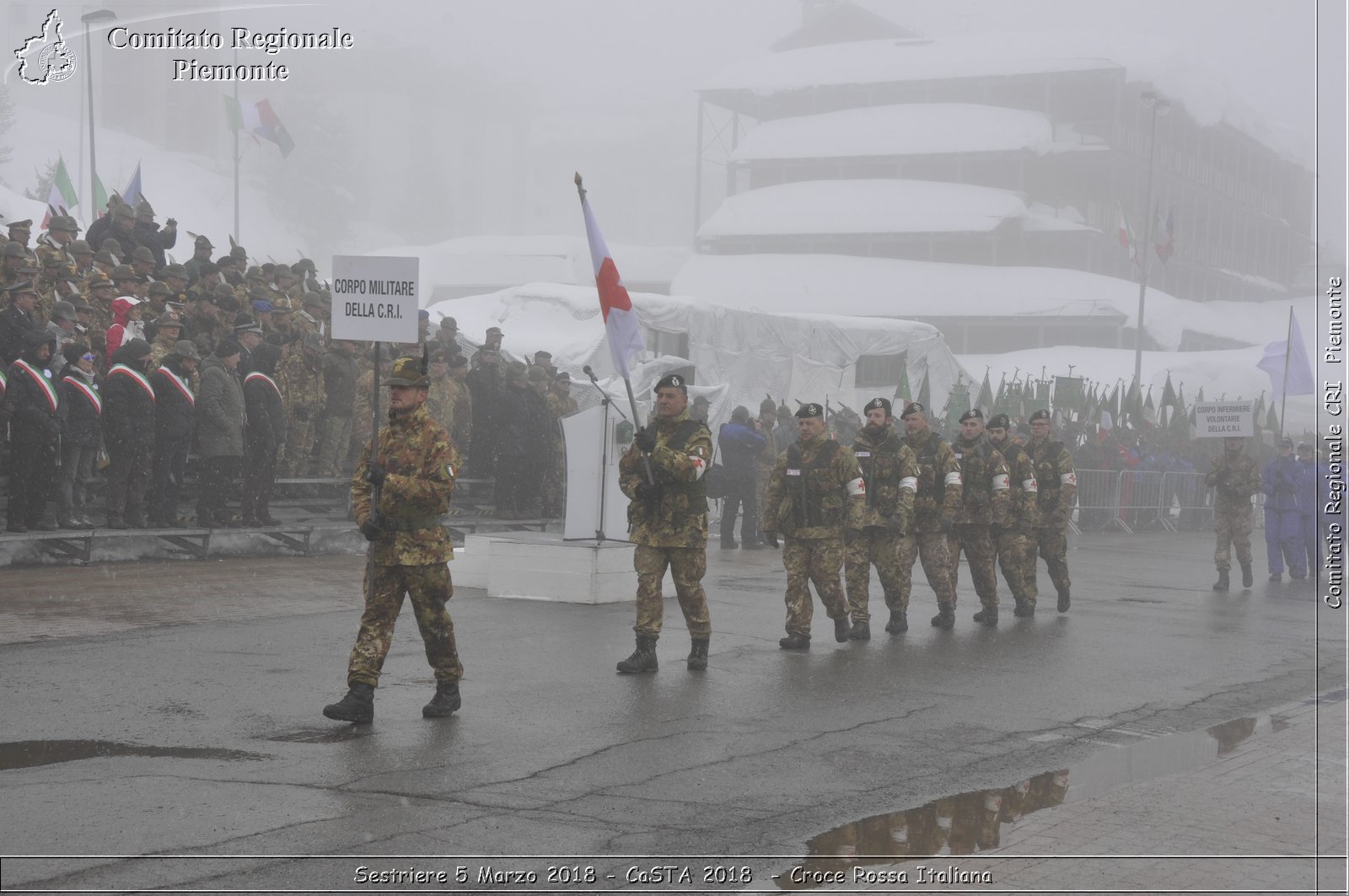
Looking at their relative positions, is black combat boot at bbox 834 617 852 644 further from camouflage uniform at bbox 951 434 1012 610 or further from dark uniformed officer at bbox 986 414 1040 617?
dark uniformed officer at bbox 986 414 1040 617

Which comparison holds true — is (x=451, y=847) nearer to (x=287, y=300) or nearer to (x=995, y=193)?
(x=287, y=300)

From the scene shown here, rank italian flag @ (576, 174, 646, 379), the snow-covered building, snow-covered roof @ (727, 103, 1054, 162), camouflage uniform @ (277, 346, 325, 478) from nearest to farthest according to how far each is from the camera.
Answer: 1. italian flag @ (576, 174, 646, 379)
2. camouflage uniform @ (277, 346, 325, 478)
3. the snow-covered building
4. snow-covered roof @ (727, 103, 1054, 162)

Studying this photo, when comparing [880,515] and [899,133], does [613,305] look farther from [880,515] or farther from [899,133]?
[899,133]

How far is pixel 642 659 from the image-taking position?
991cm

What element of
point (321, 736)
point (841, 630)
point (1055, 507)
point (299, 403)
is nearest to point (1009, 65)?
point (1055, 507)

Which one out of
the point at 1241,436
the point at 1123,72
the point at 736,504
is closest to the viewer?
the point at 1241,436

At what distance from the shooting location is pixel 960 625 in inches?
543

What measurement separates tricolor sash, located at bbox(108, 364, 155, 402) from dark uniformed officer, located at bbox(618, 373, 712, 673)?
21.8ft

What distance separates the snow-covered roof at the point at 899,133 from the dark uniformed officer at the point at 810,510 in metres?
37.6

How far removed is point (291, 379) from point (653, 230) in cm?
4201

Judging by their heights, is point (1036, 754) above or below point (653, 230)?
below

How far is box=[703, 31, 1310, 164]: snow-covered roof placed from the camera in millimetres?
41250

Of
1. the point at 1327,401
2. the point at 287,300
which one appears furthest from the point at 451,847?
the point at 287,300

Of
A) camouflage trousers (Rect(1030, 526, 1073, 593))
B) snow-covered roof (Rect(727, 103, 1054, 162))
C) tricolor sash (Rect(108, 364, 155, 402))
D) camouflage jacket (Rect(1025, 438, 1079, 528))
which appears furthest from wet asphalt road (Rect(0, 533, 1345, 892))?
snow-covered roof (Rect(727, 103, 1054, 162))
